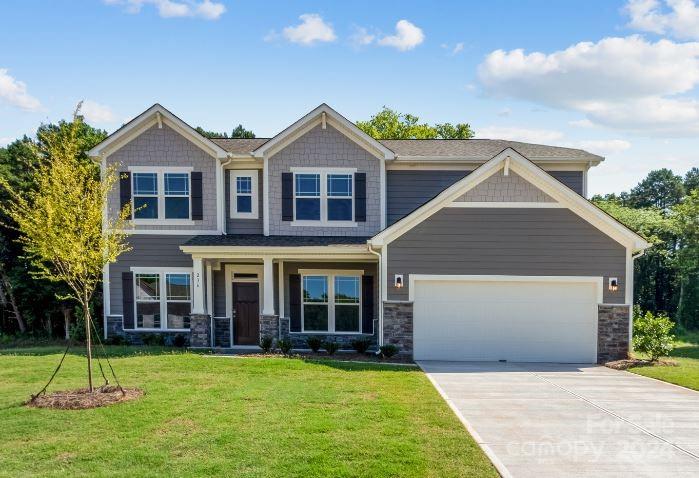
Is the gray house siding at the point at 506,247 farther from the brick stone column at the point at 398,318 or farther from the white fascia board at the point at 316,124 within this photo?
the white fascia board at the point at 316,124

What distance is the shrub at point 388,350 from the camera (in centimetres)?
1269

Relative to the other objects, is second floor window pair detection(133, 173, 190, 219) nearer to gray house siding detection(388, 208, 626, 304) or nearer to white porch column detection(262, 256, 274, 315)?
white porch column detection(262, 256, 274, 315)

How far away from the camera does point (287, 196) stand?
588 inches

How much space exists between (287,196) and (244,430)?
9044 mm

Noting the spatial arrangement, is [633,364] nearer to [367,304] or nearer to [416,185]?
[367,304]

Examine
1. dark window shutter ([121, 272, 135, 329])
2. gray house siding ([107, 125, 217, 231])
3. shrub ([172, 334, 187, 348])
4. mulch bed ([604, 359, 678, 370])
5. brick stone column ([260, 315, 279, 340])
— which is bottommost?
mulch bed ([604, 359, 678, 370])

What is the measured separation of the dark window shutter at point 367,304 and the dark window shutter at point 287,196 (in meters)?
2.95

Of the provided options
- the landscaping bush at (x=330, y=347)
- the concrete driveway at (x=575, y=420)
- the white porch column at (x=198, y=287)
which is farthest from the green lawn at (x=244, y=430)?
the white porch column at (x=198, y=287)

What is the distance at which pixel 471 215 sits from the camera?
502 inches

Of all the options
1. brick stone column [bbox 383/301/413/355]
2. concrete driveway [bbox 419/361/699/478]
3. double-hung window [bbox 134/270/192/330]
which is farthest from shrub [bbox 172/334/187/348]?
concrete driveway [bbox 419/361/699/478]

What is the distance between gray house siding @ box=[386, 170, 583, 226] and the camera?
1522 centimetres

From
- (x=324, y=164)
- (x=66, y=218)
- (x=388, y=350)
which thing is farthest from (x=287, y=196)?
(x=66, y=218)

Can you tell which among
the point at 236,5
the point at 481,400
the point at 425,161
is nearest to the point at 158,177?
the point at 236,5

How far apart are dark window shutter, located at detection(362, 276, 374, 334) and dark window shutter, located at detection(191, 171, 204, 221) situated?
17.5ft
